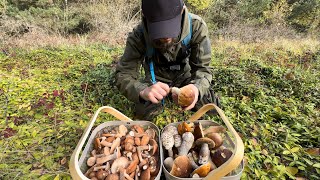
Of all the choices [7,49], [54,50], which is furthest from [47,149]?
[7,49]

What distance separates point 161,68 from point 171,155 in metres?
1.29

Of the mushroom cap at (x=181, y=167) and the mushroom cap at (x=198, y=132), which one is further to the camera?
the mushroom cap at (x=198, y=132)

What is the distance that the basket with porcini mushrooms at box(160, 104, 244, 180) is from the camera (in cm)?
123

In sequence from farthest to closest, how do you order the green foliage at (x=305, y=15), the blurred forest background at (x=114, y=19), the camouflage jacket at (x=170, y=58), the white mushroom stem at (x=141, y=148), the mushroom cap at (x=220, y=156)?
the green foliage at (x=305, y=15)
the blurred forest background at (x=114, y=19)
the camouflage jacket at (x=170, y=58)
the white mushroom stem at (x=141, y=148)
the mushroom cap at (x=220, y=156)

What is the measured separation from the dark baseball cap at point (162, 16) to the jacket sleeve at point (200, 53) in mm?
539

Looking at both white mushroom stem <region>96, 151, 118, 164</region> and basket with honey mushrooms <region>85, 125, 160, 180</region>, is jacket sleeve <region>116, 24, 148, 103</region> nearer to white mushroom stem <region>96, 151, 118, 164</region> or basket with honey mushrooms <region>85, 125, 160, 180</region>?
basket with honey mushrooms <region>85, 125, 160, 180</region>

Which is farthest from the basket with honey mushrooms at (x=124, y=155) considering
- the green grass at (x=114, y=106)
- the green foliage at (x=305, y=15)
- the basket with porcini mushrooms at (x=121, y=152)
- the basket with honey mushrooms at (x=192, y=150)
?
the green foliage at (x=305, y=15)

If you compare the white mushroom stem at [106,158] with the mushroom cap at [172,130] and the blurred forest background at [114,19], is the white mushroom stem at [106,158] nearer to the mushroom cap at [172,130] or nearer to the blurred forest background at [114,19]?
the mushroom cap at [172,130]

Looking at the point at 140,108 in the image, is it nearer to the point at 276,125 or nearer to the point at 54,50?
the point at 276,125

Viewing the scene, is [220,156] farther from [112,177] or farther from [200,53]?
[200,53]

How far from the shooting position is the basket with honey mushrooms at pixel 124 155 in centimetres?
124

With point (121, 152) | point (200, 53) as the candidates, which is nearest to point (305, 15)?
point (200, 53)

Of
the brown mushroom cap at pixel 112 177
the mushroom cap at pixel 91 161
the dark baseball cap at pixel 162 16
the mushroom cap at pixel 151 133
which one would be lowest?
the mushroom cap at pixel 151 133

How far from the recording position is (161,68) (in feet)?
8.21
